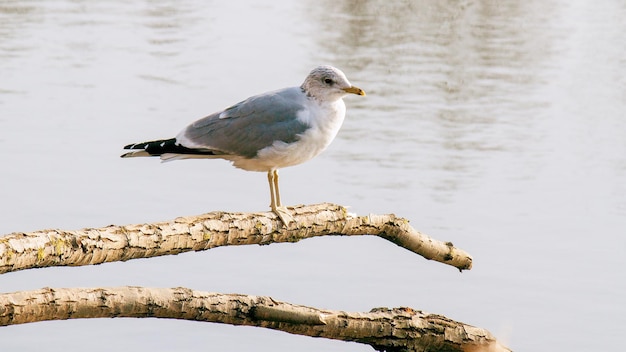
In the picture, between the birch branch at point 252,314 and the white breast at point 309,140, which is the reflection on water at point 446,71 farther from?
the birch branch at point 252,314

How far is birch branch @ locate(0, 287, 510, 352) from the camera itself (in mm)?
5305

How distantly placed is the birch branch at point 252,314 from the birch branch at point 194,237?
0.66 feet

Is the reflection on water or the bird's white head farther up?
the reflection on water

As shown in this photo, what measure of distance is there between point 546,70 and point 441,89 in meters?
2.44

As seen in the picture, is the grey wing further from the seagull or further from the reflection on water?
the reflection on water

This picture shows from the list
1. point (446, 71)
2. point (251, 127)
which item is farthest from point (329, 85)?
point (446, 71)

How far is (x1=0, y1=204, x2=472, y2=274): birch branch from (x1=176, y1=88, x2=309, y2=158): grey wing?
53 cm

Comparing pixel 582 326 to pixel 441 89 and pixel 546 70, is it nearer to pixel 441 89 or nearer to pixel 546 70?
pixel 441 89

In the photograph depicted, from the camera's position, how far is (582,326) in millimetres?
9047

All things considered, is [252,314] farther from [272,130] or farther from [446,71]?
[446,71]

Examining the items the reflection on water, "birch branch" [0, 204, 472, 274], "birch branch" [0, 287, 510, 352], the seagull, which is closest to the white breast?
the seagull

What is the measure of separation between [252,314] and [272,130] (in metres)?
1.53

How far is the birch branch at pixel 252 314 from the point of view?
5305mm

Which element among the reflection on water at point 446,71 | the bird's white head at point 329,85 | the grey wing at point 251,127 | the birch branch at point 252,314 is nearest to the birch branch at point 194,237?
the birch branch at point 252,314
